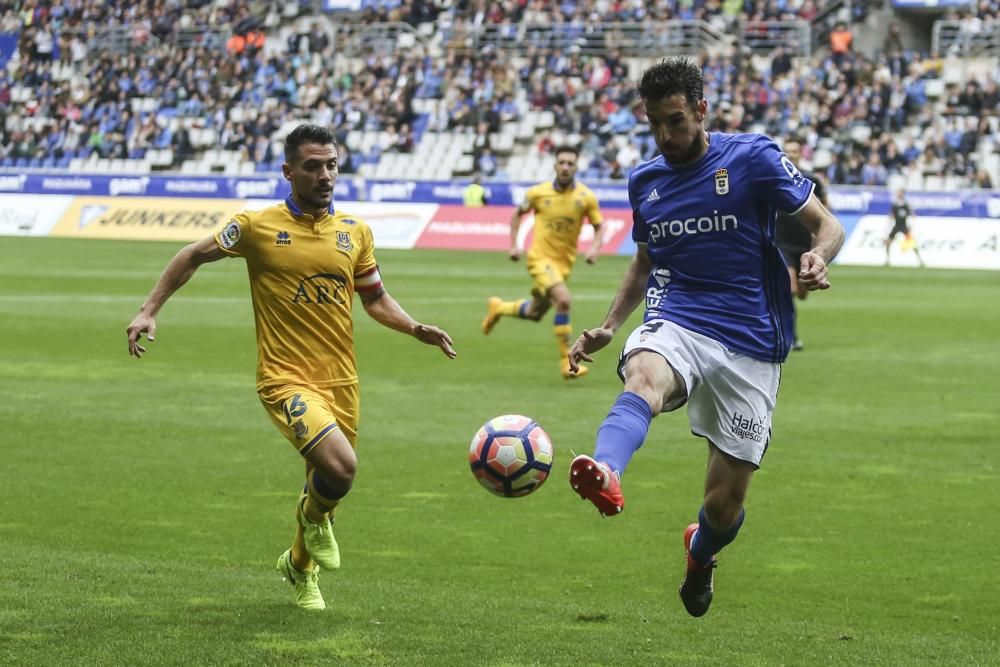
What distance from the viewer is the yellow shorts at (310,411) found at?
6.65 meters

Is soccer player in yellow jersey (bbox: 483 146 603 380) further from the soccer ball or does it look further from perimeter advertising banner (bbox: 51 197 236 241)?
perimeter advertising banner (bbox: 51 197 236 241)

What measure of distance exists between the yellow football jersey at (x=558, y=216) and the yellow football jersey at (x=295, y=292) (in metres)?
10.4

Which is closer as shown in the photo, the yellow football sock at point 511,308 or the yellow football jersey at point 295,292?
the yellow football jersey at point 295,292

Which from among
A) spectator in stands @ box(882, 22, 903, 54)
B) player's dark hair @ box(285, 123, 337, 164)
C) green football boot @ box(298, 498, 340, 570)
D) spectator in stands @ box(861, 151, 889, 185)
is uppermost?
player's dark hair @ box(285, 123, 337, 164)

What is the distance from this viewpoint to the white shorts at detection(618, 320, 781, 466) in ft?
20.4

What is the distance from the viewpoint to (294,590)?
7152 mm

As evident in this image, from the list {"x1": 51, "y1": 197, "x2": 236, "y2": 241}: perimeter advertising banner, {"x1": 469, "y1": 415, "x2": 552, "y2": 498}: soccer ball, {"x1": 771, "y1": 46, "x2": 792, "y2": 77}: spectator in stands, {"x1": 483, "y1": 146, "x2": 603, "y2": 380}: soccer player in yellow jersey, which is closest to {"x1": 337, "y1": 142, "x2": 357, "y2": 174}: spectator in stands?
{"x1": 51, "y1": 197, "x2": 236, "y2": 241}: perimeter advertising banner

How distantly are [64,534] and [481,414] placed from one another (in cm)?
543

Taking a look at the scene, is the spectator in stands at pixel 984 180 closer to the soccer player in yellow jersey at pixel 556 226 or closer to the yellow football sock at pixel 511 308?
the soccer player in yellow jersey at pixel 556 226

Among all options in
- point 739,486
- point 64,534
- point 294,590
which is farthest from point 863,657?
point 64,534

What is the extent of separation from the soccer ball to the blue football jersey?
0.82 metres

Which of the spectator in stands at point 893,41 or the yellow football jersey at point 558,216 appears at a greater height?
the yellow football jersey at point 558,216

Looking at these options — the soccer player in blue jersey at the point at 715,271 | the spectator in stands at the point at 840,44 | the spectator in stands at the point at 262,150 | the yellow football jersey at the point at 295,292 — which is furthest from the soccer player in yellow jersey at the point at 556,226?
the spectator in stands at the point at 262,150

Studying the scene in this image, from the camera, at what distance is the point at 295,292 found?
6.93 metres
